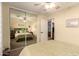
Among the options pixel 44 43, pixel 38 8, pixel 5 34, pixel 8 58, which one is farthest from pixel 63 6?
pixel 8 58

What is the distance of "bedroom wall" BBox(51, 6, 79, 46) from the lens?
5.35ft

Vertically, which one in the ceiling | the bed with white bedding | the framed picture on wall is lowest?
the bed with white bedding

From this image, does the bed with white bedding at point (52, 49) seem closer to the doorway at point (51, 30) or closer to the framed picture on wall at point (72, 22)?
the doorway at point (51, 30)

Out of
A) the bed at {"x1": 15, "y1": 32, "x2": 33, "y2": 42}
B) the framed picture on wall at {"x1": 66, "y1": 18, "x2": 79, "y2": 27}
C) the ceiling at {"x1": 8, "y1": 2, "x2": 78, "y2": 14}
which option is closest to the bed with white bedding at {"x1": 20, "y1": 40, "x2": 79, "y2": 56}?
the bed at {"x1": 15, "y1": 32, "x2": 33, "y2": 42}

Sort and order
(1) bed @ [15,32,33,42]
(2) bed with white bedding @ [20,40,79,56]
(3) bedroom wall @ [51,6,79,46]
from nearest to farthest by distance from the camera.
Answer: (2) bed with white bedding @ [20,40,79,56], (3) bedroom wall @ [51,6,79,46], (1) bed @ [15,32,33,42]

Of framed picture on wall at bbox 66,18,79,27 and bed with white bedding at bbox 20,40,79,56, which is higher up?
framed picture on wall at bbox 66,18,79,27

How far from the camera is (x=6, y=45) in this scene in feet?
5.52

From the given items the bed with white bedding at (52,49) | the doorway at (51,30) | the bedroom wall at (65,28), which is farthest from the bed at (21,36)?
the bedroom wall at (65,28)

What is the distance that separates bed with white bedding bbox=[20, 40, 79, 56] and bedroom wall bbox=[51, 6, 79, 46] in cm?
10

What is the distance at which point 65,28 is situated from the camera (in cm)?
172

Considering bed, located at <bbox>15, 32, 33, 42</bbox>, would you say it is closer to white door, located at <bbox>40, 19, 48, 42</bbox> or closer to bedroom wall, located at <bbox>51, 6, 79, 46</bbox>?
white door, located at <bbox>40, 19, 48, 42</bbox>

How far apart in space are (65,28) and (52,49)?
432 mm

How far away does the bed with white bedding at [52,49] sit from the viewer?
1.53m

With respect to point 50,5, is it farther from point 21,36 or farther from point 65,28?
point 21,36
